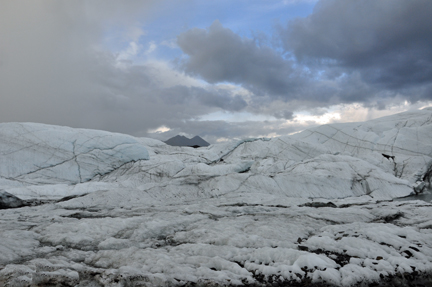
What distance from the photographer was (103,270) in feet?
14.1

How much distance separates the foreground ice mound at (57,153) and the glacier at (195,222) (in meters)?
0.08

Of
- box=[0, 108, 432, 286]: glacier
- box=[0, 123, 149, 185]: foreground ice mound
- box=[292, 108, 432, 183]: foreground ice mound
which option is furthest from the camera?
box=[292, 108, 432, 183]: foreground ice mound

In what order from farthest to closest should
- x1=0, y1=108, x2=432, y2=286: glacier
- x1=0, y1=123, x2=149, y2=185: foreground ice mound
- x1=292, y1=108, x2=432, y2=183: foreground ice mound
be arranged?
1. x1=292, y1=108, x2=432, y2=183: foreground ice mound
2. x1=0, y1=123, x2=149, y2=185: foreground ice mound
3. x1=0, y1=108, x2=432, y2=286: glacier

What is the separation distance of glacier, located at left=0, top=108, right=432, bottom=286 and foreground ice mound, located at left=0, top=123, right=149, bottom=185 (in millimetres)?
75

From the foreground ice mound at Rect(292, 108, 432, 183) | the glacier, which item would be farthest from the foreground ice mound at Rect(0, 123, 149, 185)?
the foreground ice mound at Rect(292, 108, 432, 183)

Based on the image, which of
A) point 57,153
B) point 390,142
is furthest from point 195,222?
point 390,142

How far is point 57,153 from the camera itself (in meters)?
17.7

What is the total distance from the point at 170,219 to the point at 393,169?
63.8ft

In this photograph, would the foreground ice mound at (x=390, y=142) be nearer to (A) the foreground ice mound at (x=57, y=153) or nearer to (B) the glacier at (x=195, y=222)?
(B) the glacier at (x=195, y=222)

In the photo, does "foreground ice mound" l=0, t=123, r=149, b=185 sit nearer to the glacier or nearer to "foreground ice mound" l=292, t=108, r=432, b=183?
the glacier

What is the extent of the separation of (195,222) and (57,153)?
14565 millimetres

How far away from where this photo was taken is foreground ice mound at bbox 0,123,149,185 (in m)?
16.3

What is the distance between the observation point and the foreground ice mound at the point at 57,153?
1627 cm

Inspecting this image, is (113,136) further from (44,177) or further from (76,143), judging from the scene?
(44,177)
